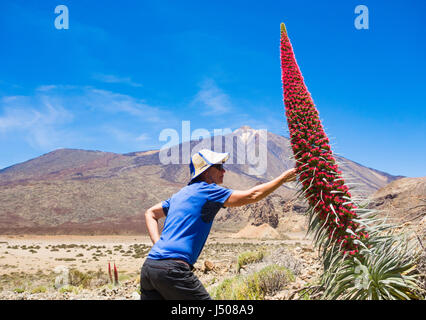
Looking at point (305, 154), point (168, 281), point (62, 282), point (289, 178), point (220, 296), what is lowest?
point (62, 282)

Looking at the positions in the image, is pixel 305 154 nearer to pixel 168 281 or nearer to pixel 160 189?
pixel 168 281

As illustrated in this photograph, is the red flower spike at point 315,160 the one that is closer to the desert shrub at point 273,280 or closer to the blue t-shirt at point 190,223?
the blue t-shirt at point 190,223

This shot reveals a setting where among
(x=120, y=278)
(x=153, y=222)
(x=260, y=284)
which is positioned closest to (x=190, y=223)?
(x=153, y=222)

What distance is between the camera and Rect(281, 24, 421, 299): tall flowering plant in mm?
2932

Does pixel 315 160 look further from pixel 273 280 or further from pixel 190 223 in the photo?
pixel 273 280

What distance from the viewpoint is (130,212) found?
3334 inches

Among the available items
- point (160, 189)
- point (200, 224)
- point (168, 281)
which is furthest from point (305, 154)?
point (160, 189)

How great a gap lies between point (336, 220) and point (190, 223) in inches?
47.2

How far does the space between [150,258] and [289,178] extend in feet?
4.31

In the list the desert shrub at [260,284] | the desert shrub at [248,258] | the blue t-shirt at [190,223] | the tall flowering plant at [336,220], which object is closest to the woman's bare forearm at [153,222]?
the blue t-shirt at [190,223]

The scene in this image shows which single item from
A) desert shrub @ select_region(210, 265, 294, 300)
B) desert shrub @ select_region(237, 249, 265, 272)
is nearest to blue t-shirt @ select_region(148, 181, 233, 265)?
desert shrub @ select_region(210, 265, 294, 300)

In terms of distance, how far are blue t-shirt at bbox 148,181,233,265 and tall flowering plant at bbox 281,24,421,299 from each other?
76 cm

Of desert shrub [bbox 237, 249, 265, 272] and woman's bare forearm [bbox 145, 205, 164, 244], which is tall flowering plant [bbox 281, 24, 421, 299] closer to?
woman's bare forearm [bbox 145, 205, 164, 244]
